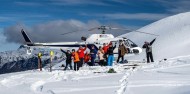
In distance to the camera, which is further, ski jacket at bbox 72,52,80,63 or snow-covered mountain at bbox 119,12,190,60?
snow-covered mountain at bbox 119,12,190,60

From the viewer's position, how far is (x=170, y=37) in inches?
2537

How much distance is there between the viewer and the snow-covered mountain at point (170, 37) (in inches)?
2078

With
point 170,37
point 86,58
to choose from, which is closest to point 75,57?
point 86,58

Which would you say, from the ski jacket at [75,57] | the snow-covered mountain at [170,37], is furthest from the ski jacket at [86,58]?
the snow-covered mountain at [170,37]

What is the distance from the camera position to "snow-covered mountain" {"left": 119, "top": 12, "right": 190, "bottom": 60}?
52.8m

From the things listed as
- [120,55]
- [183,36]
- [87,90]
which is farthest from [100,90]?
[183,36]

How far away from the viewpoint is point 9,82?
1872 cm

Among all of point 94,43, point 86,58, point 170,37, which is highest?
point 170,37

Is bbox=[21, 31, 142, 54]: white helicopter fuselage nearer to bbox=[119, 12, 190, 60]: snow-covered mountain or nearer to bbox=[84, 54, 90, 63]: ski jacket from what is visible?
bbox=[84, 54, 90, 63]: ski jacket

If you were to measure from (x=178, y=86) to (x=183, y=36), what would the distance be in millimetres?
47984

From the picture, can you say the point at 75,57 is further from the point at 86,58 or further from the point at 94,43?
the point at 94,43

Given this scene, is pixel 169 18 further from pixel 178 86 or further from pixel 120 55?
pixel 178 86

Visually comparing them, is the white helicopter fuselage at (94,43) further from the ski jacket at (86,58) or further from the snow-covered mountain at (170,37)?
the snow-covered mountain at (170,37)

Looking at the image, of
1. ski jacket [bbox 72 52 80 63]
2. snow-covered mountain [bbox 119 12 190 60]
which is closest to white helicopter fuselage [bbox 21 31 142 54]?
ski jacket [bbox 72 52 80 63]
